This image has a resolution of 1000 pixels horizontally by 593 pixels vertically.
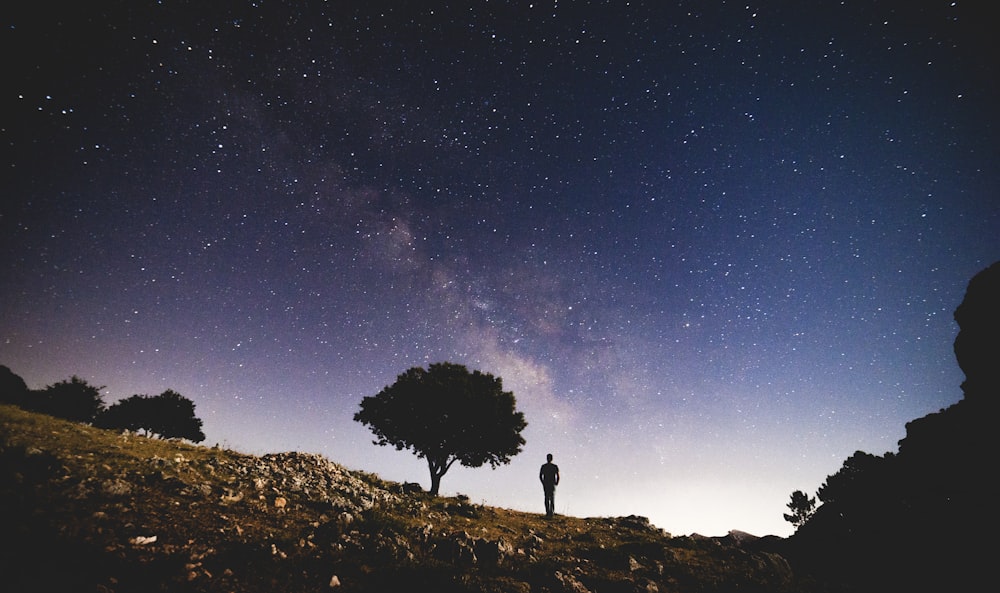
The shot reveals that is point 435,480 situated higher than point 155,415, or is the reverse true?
point 155,415

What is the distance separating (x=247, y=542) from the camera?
294 inches

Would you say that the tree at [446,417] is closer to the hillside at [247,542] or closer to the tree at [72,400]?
the hillside at [247,542]

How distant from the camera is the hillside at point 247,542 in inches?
229

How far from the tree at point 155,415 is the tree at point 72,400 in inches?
92.4

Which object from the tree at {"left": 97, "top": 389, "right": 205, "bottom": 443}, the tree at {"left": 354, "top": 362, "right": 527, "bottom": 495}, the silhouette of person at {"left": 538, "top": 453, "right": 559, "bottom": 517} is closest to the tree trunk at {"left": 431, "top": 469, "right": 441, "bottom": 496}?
the tree at {"left": 354, "top": 362, "right": 527, "bottom": 495}

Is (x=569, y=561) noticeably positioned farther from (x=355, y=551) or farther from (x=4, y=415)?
(x=4, y=415)

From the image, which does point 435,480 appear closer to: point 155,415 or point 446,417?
point 446,417

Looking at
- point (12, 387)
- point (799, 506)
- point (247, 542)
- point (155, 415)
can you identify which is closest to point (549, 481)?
point (247, 542)

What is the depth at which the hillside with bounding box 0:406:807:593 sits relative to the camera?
19.1 ft

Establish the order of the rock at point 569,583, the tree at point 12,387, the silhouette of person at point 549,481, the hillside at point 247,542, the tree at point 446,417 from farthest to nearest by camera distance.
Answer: the tree at point 12,387, the tree at point 446,417, the silhouette of person at point 549,481, the rock at point 569,583, the hillside at point 247,542

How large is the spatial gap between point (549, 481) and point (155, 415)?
228 feet

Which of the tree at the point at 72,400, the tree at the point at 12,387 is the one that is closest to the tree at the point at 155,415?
the tree at the point at 72,400

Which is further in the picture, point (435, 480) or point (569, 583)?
point (435, 480)

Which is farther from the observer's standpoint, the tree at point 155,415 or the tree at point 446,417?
the tree at point 155,415
